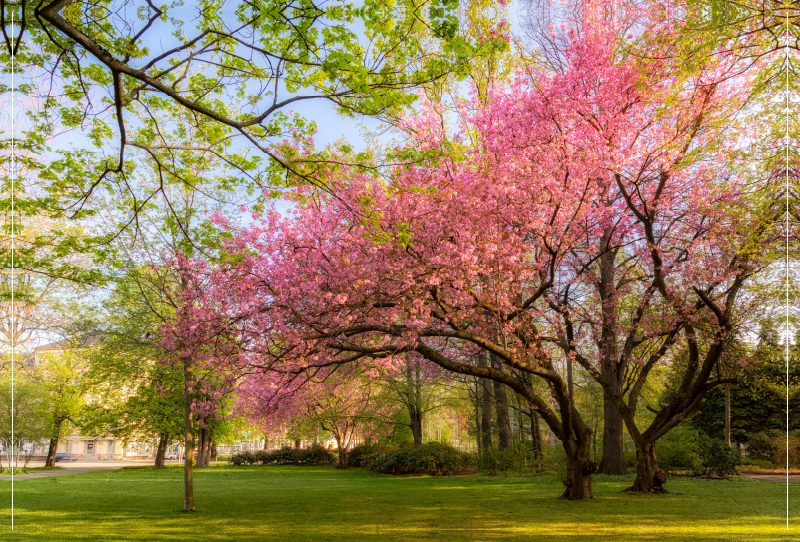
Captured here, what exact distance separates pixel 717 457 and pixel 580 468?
9232mm

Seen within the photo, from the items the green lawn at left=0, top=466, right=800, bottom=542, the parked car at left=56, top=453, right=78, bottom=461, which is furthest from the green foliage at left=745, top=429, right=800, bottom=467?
the parked car at left=56, top=453, right=78, bottom=461

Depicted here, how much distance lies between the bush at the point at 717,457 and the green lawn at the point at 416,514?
73.9 inches

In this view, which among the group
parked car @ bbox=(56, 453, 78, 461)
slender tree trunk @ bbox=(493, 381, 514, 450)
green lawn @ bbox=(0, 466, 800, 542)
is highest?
slender tree trunk @ bbox=(493, 381, 514, 450)

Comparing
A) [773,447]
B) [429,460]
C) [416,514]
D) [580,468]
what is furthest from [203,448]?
[773,447]

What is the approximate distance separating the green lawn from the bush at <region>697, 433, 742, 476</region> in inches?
73.9

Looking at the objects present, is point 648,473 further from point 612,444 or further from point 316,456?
point 316,456

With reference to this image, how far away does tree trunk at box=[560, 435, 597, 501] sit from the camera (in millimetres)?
A: 12219

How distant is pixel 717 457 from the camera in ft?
60.7

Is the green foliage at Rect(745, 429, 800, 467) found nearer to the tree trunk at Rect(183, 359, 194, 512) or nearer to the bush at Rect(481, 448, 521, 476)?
the bush at Rect(481, 448, 521, 476)

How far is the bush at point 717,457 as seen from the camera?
18516mm

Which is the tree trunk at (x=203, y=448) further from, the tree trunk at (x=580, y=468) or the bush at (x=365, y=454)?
the tree trunk at (x=580, y=468)

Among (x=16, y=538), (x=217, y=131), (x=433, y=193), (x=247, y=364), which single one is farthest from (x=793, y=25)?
(x=16, y=538)

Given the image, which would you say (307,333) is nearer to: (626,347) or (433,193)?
(433,193)

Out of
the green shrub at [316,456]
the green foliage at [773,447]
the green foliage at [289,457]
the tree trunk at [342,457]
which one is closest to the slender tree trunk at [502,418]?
the tree trunk at [342,457]
